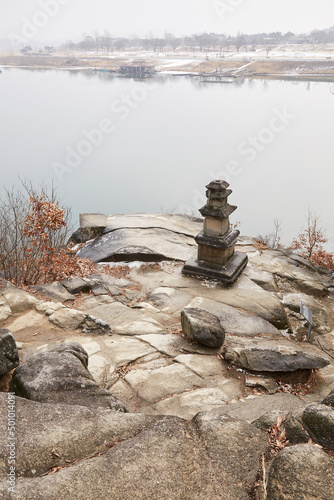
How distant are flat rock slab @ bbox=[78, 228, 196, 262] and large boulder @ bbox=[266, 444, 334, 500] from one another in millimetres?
7573

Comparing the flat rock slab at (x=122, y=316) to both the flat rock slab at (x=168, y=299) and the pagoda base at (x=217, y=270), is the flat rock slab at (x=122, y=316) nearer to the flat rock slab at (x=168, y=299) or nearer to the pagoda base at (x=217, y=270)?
the flat rock slab at (x=168, y=299)

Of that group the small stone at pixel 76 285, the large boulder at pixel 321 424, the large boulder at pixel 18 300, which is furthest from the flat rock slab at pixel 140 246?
the large boulder at pixel 321 424

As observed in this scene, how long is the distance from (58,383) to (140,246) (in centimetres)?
682

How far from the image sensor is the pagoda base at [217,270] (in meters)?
8.41

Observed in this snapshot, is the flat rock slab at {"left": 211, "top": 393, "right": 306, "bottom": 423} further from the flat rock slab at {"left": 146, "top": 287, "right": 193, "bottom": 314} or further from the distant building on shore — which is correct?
the distant building on shore

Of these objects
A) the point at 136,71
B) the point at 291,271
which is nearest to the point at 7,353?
the point at 291,271

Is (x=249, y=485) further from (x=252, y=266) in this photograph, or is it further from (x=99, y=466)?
(x=252, y=266)

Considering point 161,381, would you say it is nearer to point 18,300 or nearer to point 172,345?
point 172,345

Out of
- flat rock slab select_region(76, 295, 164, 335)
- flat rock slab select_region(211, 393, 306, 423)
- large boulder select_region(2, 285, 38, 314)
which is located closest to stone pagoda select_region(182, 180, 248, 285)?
flat rock slab select_region(76, 295, 164, 335)

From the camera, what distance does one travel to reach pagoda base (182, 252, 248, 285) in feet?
27.6

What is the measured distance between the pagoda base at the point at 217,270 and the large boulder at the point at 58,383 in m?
5.03

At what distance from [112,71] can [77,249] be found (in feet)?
326

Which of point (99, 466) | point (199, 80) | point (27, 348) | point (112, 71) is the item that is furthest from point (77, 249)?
point (112, 71)

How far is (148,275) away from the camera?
30.3ft
